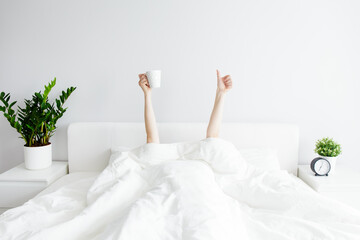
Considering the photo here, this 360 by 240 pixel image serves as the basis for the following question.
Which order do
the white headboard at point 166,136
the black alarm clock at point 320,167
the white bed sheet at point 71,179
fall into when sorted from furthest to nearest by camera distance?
the white headboard at point 166,136 < the black alarm clock at point 320,167 < the white bed sheet at point 71,179

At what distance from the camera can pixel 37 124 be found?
2088 millimetres

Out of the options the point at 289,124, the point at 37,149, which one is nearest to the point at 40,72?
the point at 37,149

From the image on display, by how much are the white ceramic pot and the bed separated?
20 centimetres

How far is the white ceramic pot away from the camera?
214cm

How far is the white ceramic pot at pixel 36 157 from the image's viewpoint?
2137mm

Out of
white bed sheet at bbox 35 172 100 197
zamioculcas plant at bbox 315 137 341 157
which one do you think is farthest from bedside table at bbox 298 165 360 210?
white bed sheet at bbox 35 172 100 197

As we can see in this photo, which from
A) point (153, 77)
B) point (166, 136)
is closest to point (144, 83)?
point (153, 77)

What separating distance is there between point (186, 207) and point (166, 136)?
1183mm

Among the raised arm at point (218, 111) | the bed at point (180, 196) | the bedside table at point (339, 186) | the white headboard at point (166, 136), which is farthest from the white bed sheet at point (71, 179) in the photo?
the bedside table at point (339, 186)

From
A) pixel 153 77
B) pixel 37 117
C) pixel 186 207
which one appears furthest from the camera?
pixel 37 117

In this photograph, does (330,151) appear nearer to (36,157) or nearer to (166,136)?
(166,136)

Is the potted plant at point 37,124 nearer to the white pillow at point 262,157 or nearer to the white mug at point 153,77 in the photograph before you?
the white mug at point 153,77

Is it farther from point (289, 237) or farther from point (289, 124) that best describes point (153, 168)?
point (289, 124)

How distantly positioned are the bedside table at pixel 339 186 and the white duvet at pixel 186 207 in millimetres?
521
